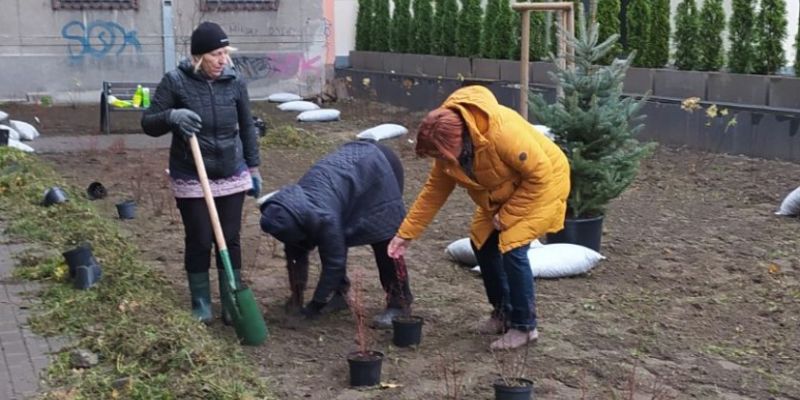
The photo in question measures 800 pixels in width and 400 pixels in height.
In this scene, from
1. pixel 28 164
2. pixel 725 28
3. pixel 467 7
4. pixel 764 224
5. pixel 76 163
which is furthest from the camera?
pixel 467 7

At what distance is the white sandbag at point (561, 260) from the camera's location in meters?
6.09

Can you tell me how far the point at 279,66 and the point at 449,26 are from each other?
3811mm

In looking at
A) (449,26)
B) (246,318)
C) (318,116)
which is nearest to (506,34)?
(449,26)

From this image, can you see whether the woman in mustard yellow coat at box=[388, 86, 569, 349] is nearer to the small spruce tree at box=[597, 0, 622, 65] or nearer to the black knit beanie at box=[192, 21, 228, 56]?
the black knit beanie at box=[192, 21, 228, 56]

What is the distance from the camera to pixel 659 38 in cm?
1291

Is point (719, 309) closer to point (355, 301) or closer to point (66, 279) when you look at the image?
point (355, 301)

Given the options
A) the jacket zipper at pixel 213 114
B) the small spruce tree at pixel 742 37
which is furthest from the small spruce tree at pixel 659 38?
the jacket zipper at pixel 213 114

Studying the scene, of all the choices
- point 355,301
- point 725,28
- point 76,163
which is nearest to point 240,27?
point 76,163

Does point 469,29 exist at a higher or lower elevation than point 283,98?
higher

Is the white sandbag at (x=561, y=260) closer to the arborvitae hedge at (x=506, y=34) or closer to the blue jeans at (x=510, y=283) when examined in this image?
the blue jeans at (x=510, y=283)

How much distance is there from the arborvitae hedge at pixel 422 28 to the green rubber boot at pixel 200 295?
1306 cm

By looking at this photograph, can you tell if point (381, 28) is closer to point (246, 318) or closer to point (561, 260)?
point (561, 260)

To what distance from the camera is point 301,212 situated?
15.8 ft

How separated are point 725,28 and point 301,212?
898 centimetres
